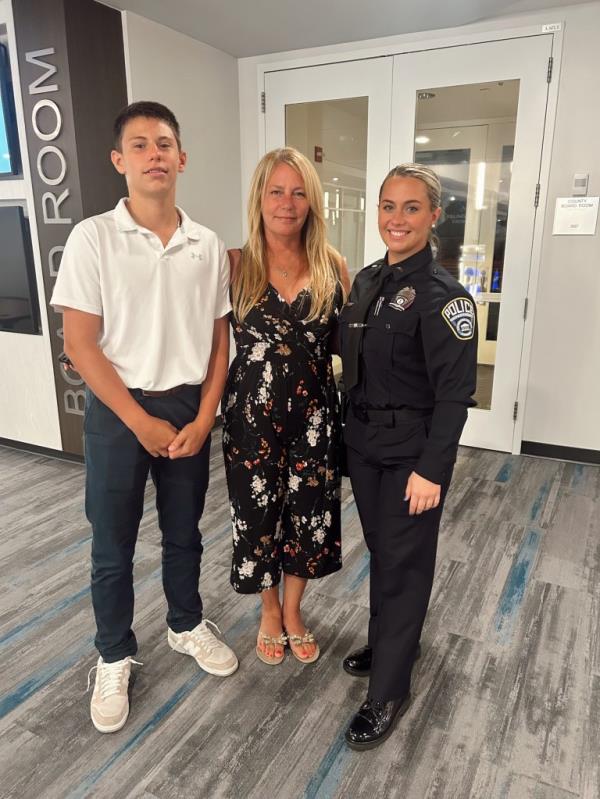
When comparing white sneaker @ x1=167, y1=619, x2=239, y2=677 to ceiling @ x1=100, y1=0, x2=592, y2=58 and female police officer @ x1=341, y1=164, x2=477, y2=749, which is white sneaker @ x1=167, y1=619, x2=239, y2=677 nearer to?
female police officer @ x1=341, y1=164, x2=477, y2=749

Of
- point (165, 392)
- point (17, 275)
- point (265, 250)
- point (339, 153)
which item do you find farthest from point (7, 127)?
point (165, 392)

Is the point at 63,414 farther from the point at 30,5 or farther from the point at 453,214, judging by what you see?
the point at 453,214

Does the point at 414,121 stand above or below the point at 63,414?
above

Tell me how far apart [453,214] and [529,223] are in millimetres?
492

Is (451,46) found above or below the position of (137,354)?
above

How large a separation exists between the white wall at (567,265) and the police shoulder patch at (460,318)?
238cm

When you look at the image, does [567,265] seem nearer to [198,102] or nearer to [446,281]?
[446,281]

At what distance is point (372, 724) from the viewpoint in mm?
1604

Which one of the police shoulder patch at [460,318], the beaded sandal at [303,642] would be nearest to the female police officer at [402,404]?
the police shoulder patch at [460,318]

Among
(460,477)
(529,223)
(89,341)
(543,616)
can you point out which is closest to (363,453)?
(89,341)

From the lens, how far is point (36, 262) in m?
3.33

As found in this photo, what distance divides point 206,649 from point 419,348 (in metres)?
1.19

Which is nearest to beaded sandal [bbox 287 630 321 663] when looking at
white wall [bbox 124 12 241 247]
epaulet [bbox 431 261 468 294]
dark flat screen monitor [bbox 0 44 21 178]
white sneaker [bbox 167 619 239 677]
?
white sneaker [bbox 167 619 239 677]

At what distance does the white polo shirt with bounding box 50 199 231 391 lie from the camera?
1.44 meters
